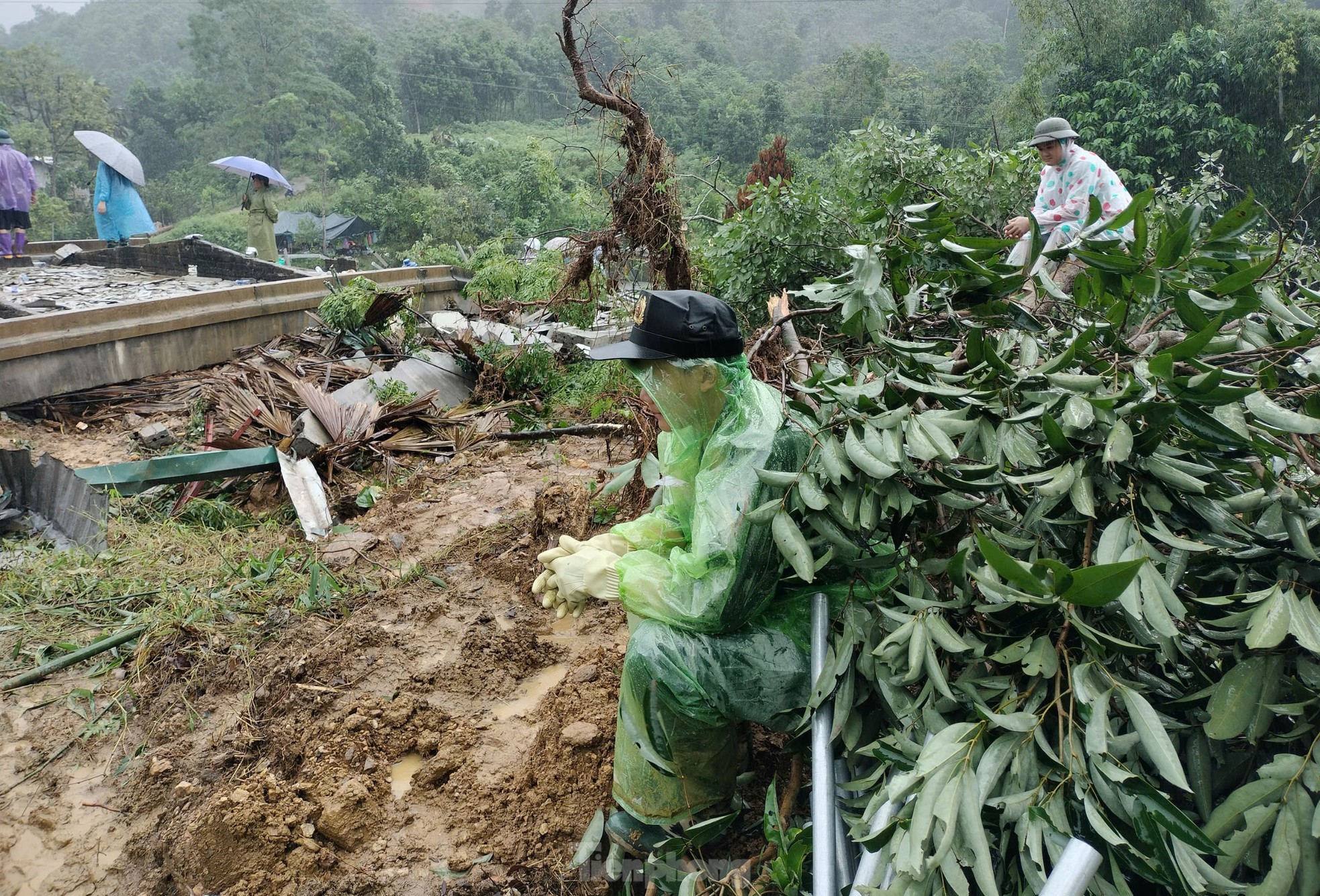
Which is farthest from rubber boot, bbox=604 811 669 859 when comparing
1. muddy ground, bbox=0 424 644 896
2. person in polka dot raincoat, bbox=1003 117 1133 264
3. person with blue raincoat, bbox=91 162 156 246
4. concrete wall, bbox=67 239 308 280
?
person with blue raincoat, bbox=91 162 156 246

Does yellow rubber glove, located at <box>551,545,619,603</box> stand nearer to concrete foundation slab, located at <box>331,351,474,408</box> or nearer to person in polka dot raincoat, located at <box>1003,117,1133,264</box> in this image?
person in polka dot raincoat, located at <box>1003,117,1133,264</box>

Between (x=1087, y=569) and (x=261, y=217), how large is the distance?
45.2 feet

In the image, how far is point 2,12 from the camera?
5896 inches

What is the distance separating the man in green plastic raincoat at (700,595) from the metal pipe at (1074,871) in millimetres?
1018

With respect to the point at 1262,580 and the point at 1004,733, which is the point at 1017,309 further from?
the point at 1004,733

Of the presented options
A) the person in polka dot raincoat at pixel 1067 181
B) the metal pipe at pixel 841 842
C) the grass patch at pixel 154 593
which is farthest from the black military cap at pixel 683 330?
the person in polka dot raincoat at pixel 1067 181

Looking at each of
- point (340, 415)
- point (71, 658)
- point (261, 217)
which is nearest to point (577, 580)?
point (71, 658)

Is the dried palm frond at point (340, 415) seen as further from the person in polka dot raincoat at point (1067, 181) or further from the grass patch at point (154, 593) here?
the person in polka dot raincoat at point (1067, 181)

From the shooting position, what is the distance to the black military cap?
227 cm

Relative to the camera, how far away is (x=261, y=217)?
12734mm

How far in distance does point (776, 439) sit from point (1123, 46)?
21.3 meters

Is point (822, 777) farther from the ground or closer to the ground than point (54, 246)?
farther from the ground

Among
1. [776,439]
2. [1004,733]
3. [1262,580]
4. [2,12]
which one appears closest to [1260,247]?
[1262,580]

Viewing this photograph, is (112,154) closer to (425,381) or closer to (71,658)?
(425,381)
